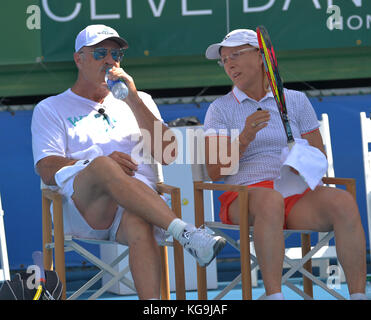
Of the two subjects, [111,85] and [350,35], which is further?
[350,35]

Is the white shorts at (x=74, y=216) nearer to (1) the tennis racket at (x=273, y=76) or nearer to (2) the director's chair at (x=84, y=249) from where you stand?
(2) the director's chair at (x=84, y=249)

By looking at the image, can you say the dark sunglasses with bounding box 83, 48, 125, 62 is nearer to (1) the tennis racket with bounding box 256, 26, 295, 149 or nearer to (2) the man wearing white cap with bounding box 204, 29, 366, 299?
(2) the man wearing white cap with bounding box 204, 29, 366, 299

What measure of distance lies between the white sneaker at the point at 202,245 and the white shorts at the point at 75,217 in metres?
0.32

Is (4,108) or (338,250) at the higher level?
(4,108)

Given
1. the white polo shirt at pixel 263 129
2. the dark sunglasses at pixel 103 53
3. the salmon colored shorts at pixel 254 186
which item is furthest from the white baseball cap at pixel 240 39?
the salmon colored shorts at pixel 254 186

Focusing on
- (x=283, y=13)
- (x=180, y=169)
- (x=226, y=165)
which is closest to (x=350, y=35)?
(x=283, y=13)

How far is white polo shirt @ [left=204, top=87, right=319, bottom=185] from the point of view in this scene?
11.4 feet

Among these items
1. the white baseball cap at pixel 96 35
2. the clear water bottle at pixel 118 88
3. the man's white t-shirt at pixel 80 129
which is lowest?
the man's white t-shirt at pixel 80 129

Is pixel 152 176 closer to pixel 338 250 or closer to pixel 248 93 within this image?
pixel 248 93

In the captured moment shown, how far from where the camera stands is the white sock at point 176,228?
9.73 ft

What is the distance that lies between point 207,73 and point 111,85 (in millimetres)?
1903
